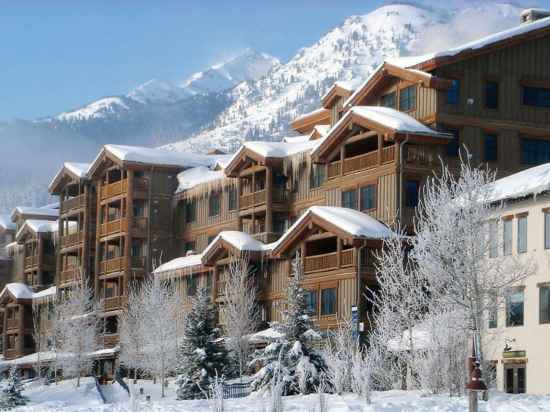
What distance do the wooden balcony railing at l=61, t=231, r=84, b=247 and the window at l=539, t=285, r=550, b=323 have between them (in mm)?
46928

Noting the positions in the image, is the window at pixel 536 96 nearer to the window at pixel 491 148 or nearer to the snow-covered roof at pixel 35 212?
the window at pixel 491 148

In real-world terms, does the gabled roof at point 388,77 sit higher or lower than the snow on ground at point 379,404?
higher

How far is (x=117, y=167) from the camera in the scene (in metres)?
79.6

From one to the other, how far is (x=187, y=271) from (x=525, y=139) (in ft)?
74.0

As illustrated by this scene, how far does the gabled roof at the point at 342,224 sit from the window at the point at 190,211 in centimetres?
1962

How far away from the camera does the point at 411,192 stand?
56312 millimetres

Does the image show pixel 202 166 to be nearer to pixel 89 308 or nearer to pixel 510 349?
pixel 89 308

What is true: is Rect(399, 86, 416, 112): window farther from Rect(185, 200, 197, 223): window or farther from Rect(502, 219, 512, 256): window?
Rect(185, 200, 197, 223): window

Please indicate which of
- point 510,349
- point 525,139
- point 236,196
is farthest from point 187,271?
point 510,349

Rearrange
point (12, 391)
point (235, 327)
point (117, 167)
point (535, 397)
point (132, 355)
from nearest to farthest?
1. point (535, 397)
2. point (12, 391)
3. point (235, 327)
4. point (132, 355)
5. point (117, 167)

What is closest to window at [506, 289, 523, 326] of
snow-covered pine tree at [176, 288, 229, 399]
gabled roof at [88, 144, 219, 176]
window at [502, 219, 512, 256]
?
window at [502, 219, 512, 256]

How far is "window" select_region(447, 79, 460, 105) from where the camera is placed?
57594 millimetres

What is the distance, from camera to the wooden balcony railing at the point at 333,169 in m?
60.4

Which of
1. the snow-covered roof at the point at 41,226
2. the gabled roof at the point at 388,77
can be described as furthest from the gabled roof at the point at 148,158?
the gabled roof at the point at 388,77
